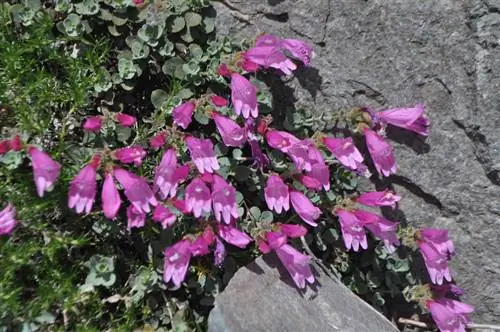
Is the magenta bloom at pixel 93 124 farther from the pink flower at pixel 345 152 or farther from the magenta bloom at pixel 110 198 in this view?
the pink flower at pixel 345 152

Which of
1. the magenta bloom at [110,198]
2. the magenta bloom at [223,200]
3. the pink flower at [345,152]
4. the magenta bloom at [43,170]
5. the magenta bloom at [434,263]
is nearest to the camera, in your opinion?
the magenta bloom at [43,170]

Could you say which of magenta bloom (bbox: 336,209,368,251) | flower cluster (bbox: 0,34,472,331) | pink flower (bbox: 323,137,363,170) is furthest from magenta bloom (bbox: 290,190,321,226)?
pink flower (bbox: 323,137,363,170)

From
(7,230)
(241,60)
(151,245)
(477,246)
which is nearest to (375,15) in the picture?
(241,60)

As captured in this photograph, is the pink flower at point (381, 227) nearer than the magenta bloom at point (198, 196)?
No

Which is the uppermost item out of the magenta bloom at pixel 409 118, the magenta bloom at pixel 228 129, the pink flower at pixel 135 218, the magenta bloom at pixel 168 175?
the magenta bloom at pixel 409 118

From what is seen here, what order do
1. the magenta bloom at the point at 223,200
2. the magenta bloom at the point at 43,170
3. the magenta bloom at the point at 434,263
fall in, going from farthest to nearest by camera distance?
the magenta bloom at the point at 434,263, the magenta bloom at the point at 223,200, the magenta bloom at the point at 43,170

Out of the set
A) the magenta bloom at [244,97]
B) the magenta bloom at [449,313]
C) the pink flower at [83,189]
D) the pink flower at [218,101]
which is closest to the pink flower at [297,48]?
the magenta bloom at [244,97]

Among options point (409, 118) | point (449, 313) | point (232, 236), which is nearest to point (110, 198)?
point (232, 236)
